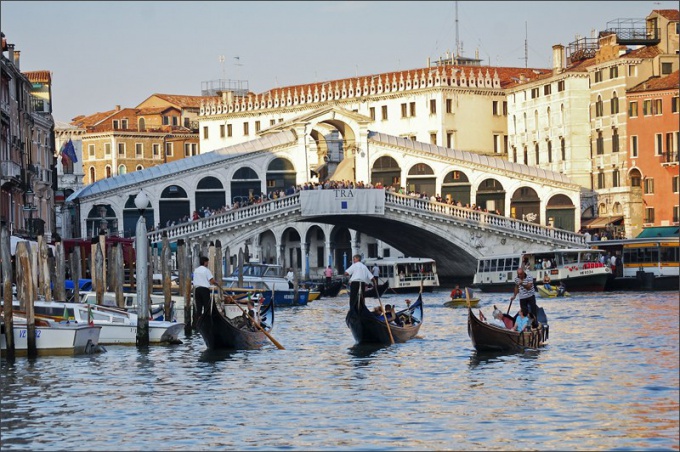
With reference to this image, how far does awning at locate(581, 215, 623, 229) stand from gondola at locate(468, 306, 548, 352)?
113 ft

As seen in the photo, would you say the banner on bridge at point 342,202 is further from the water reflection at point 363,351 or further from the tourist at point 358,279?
the tourist at point 358,279

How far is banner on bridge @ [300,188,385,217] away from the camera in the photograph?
5359cm

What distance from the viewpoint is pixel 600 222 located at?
59875 millimetres

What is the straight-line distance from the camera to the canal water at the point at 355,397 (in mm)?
16359

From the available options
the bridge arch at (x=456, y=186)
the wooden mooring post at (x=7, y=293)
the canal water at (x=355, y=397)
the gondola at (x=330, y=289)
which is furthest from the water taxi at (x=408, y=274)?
the wooden mooring post at (x=7, y=293)

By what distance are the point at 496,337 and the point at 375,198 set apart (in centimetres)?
2934

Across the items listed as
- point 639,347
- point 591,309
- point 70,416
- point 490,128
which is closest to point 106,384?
point 70,416

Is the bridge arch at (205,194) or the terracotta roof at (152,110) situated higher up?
the terracotta roof at (152,110)

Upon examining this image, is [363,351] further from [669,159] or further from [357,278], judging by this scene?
[669,159]

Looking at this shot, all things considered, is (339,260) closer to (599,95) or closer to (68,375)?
(599,95)

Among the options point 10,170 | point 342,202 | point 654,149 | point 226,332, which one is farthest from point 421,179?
point 226,332

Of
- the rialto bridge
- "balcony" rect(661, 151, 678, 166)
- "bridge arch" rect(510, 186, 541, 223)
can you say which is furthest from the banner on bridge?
"balcony" rect(661, 151, 678, 166)

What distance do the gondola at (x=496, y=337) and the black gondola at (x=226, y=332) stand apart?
396 centimetres

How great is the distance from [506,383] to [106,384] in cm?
525
